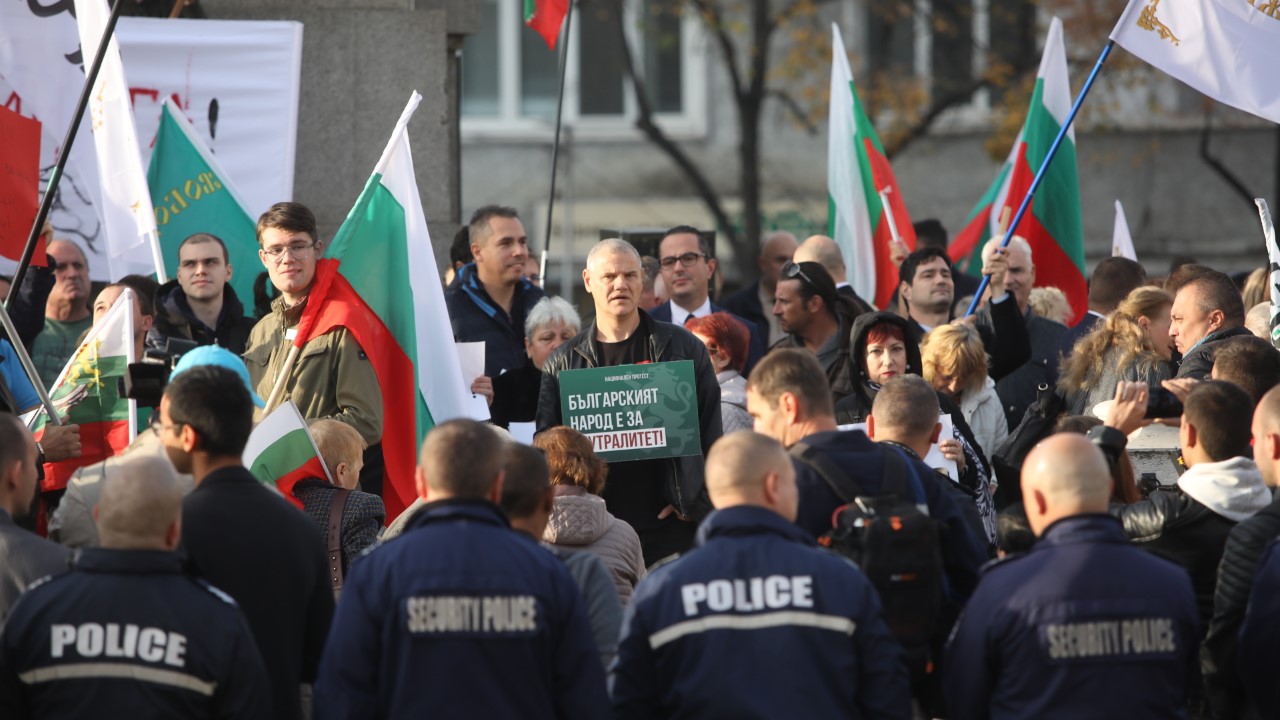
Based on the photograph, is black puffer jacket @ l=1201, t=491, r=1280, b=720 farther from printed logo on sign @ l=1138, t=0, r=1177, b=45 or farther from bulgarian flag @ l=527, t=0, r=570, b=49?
bulgarian flag @ l=527, t=0, r=570, b=49

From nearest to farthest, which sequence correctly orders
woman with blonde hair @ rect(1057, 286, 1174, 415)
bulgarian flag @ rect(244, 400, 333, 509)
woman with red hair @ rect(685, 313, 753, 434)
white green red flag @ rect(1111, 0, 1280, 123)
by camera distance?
1. bulgarian flag @ rect(244, 400, 333, 509)
2. woman with blonde hair @ rect(1057, 286, 1174, 415)
3. woman with red hair @ rect(685, 313, 753, 434)
4. white green red flag @ rect(1111, 0, 1280, 123)

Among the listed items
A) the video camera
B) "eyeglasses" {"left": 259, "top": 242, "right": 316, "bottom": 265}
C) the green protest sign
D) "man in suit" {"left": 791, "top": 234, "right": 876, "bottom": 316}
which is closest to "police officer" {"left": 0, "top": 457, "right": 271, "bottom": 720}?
the video camera

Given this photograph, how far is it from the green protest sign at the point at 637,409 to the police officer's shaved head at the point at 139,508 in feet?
8.16

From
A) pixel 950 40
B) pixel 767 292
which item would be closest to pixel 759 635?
pixel 767 292

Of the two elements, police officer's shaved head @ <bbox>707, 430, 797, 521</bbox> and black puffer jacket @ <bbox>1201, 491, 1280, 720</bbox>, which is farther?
black puffer jacket @ <bbox>1201, 491, 1280, 720</bbox>

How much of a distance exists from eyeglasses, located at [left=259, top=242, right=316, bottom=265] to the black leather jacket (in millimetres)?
1080

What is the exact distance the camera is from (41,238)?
289 inches

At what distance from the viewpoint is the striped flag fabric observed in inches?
309

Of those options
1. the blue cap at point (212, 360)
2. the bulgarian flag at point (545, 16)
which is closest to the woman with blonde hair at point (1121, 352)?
the blue cap at point (212, 360)

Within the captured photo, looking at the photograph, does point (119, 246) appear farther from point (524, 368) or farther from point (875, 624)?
point (875, 624)

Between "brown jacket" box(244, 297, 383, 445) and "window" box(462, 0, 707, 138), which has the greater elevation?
"window" box(462, 0, 707, 138)

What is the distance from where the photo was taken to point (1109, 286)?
27.7 ft

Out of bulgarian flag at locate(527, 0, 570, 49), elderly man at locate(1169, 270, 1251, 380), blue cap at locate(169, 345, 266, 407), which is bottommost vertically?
blue cap at locate(169, 345, 266, 407)

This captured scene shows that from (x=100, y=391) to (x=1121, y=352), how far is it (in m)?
4.11
